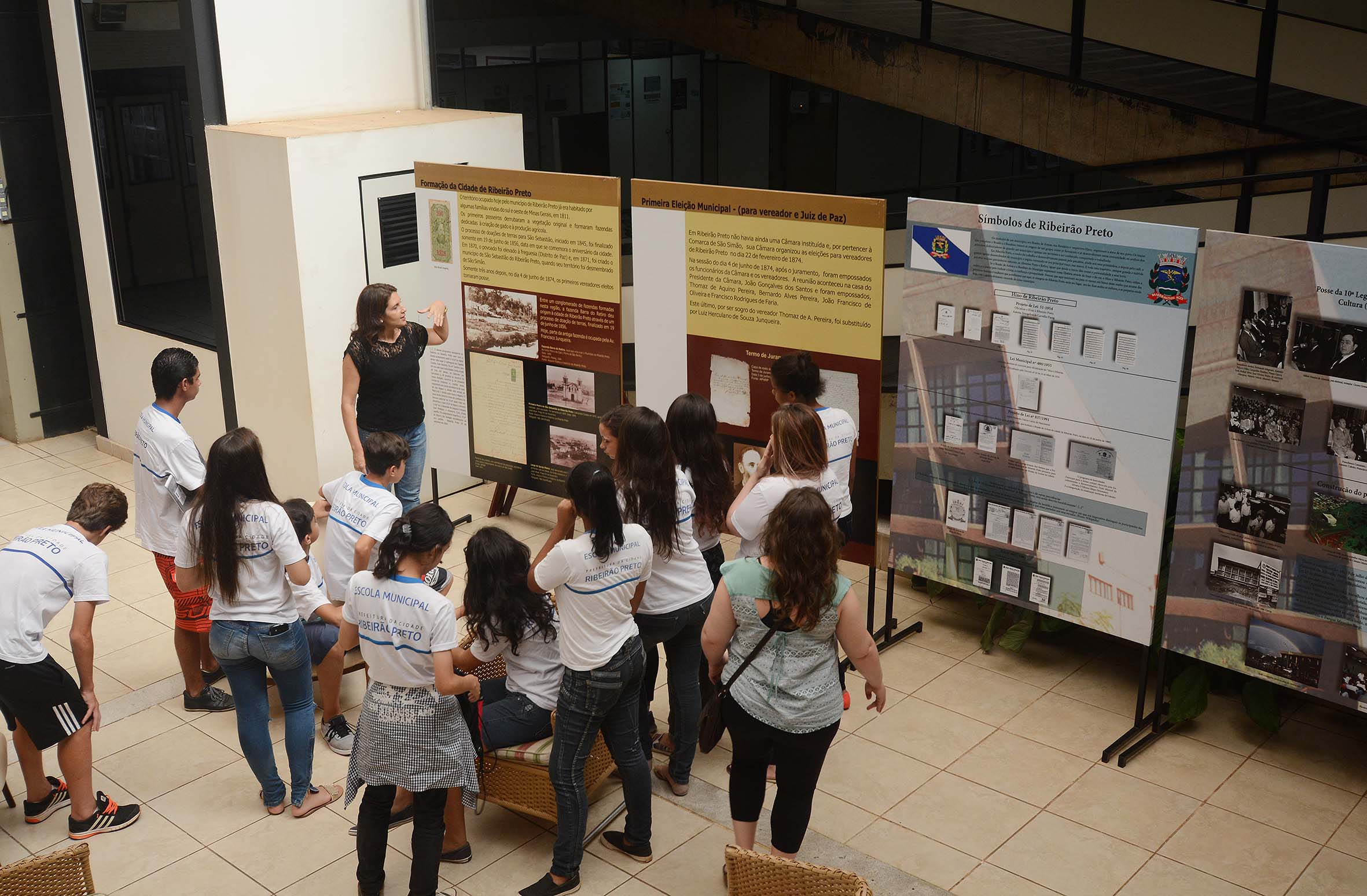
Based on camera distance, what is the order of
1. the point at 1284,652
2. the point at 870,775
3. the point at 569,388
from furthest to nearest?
the point at 569,388 < the point at 870,775 < the point at 1284,652

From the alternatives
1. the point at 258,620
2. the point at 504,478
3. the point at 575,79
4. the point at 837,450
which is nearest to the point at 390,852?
the point at 258,620

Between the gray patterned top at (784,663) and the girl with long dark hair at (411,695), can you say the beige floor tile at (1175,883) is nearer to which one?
the gray patterned top at (784,663)

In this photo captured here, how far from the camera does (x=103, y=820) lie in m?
4.66

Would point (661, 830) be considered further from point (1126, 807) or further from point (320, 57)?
point (320, 57)

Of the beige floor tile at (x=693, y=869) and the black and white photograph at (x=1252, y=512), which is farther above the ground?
the black and white photograph at (x=1252, y=512)

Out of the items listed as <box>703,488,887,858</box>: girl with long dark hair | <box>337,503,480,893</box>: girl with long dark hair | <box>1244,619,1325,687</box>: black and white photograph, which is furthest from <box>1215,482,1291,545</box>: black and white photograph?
<box>337,503,480,893</box>: girl with long dark hair

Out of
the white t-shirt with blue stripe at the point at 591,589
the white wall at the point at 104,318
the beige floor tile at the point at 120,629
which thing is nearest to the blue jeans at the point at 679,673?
the white t-shirt with blue stripe at the point at 591,589

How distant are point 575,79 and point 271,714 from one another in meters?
10.9

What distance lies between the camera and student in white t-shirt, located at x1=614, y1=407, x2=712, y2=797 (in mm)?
4238

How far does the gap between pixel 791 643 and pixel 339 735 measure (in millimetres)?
2617

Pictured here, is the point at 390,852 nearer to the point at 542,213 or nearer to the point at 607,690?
the point at 607,690

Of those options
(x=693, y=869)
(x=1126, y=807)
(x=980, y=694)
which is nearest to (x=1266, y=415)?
(x=1126, y=807)

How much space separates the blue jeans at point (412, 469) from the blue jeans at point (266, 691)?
1.99 m

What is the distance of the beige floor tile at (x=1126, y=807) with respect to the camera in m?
4.59
